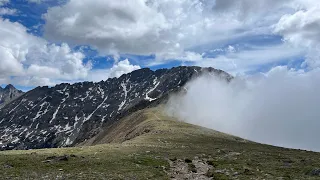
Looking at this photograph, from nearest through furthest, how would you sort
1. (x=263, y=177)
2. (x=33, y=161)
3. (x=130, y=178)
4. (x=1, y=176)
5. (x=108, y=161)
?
(x=1, y=176), (x=130, y=178), (x=263, y=177), (x=33, y=161), (x=108, y=161)

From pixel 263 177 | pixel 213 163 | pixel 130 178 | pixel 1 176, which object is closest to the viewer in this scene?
pixel 1 176

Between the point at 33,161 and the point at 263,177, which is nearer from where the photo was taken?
the point at 263,177

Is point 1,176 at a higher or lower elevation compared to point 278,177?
lower

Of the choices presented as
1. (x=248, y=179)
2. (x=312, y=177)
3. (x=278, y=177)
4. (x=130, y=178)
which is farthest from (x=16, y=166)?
(x=312, y=177)

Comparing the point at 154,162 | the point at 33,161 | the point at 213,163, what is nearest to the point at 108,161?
the point at 154,162

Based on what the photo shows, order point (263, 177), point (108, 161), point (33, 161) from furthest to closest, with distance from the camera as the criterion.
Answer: point (108, 161), point (33, 161), point (263, 177)

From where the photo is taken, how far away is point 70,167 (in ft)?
133

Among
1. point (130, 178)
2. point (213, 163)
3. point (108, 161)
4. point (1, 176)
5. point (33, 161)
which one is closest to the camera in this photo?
point (1, 176)

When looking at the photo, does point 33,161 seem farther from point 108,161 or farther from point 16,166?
point 108,161

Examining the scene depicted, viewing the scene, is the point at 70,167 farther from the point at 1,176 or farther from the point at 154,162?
the point at 154,162

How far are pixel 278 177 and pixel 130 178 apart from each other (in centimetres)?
1843

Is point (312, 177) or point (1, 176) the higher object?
point (312, 177)

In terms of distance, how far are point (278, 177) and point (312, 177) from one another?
395 cm

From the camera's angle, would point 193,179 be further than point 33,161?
No
